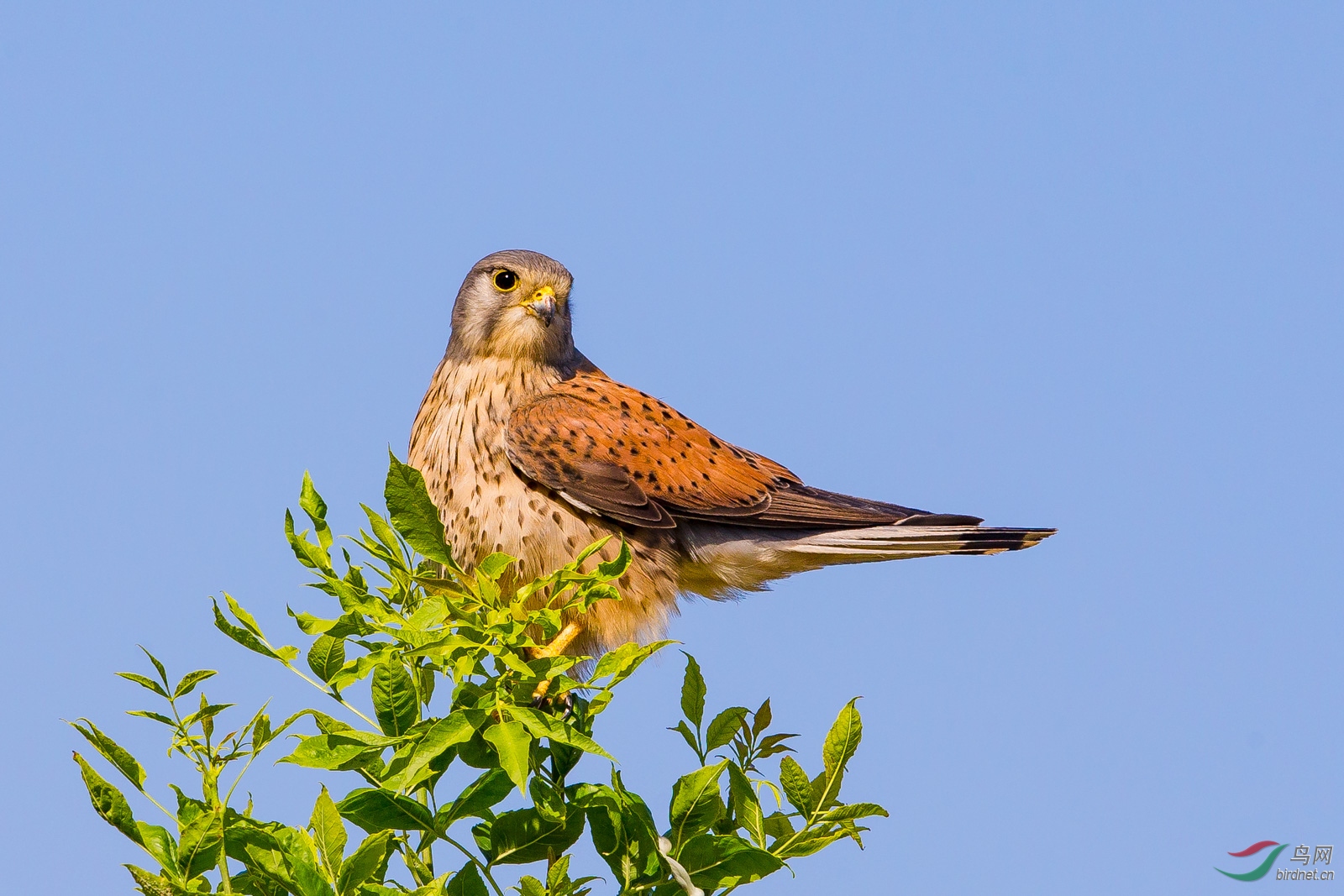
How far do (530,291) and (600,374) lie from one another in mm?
499

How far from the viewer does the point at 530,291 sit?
5.37m

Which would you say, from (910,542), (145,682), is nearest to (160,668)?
(145,682)

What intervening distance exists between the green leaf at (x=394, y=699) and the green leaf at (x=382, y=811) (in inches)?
5.4

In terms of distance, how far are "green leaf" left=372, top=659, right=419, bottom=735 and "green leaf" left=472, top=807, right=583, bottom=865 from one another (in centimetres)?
33

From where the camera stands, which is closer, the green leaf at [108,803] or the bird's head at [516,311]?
the green leaf at [108,803]

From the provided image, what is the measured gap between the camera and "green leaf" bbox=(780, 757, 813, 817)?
3.18 m

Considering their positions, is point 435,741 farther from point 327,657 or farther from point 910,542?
point 910,542

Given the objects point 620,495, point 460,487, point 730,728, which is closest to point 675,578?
point 620,495

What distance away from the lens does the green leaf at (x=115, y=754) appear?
2.81 meters

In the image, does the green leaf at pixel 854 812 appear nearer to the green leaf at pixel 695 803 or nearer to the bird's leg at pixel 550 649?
the green leaf at pixel 695 803

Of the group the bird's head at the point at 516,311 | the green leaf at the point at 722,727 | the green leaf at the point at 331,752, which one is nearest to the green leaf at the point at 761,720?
the green leaf at the point at 722,727

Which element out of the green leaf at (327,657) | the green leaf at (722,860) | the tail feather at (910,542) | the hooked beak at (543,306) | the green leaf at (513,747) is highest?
the hooked beak at (543,306)

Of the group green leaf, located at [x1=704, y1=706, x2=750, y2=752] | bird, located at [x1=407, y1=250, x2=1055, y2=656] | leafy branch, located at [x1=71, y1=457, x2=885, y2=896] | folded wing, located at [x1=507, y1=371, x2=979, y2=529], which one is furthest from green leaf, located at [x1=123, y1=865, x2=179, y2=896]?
folded wing, located at [x1=507, y1=371, x2=979, y2=529]

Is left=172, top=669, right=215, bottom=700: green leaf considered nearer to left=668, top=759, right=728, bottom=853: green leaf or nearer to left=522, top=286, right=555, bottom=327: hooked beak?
left=668, top=759, right=728, bottom=853: green leaf
